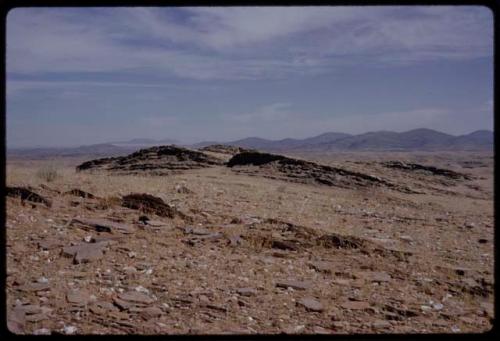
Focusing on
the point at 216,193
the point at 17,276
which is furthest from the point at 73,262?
the point at 216,193

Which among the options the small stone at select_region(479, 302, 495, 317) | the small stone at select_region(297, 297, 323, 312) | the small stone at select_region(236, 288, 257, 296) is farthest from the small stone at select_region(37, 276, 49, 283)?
the small stone at select_region(479, 302, 495, 317)

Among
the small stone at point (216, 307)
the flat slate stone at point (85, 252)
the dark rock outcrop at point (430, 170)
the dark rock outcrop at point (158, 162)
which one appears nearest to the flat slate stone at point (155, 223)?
the flat slate stone at point (85, 252)

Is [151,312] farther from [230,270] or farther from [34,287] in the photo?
[230,270]

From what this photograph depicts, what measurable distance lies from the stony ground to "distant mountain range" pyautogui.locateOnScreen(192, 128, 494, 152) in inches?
3202

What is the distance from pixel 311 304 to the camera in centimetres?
410

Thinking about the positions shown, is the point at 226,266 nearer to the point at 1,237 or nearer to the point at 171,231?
the point at 171,231

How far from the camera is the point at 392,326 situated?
149 inches

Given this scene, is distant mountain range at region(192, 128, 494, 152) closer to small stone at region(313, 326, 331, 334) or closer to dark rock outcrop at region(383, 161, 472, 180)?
dark rock outcrop at region(383, 161, 472, 180)

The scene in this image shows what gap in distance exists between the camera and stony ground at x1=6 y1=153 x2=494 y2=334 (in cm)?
377

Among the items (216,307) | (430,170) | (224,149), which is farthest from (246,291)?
(224,149)

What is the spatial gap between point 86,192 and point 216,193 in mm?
3132

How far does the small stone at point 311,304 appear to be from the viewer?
4.01 metres

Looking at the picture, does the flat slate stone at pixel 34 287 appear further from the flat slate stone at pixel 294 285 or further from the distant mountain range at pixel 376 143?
the distant mountain range at pixel 376 143

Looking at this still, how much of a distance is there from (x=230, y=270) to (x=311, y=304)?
102cm
